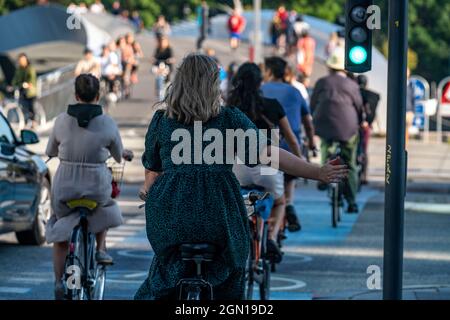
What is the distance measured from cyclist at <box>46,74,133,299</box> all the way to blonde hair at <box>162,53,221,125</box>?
10.9ft

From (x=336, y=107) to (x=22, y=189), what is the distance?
15.8 ft

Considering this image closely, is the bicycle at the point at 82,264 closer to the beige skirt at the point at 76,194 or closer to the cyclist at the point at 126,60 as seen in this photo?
the beige skirt at the point at 76,194

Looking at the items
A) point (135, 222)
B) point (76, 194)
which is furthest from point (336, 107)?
point (76, 194)

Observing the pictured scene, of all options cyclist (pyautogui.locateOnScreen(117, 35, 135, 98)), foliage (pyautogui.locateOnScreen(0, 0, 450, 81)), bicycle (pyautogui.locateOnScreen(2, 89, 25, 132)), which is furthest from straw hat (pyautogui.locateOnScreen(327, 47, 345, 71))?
foliage (pyautogui.locateOnScreen(0, 0, 450, 81))

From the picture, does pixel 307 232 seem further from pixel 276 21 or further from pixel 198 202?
pixel 276 21

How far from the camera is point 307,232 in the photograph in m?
16.6

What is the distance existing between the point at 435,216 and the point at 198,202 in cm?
1236

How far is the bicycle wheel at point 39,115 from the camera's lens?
3406 centimetres

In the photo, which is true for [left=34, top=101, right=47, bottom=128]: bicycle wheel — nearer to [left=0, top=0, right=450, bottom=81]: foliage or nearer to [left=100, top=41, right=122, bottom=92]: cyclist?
[left=100, top=41, right=122, bottom=92]: cyclist

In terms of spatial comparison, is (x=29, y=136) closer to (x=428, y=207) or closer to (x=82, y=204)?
(x=82, y=204)

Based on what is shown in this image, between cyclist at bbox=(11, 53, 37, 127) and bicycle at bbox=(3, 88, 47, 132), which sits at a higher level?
cyclist at bbox=(11, 53, 37, 127)

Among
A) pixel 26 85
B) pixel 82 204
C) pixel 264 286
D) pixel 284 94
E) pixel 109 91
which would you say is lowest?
pixel 264 286

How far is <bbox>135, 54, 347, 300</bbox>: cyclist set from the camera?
22.1 ft

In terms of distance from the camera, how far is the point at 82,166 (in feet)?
33.2
